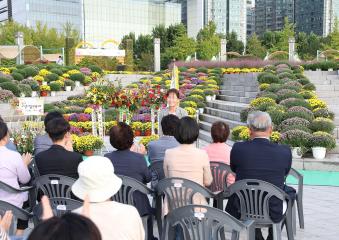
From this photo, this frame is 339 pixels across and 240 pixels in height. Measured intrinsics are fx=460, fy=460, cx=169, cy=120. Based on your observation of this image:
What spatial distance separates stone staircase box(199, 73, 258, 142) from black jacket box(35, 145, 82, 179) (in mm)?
9104

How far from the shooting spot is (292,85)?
49.3 ft

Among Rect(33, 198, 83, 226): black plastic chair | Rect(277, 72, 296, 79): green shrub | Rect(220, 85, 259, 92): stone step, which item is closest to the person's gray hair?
Rect(33, 198, 83, 226): black plastic chair

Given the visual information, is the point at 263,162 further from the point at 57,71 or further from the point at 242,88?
the point at 57,71

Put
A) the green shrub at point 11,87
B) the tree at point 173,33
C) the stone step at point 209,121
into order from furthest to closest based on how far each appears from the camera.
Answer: the tree at point 173,33 → the green shrub at point 11,87 → the stone step at point 209,121

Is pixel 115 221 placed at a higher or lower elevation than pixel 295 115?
higher

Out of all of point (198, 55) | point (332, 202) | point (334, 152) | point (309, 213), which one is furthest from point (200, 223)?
point (198, 55)

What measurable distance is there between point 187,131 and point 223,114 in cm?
1128

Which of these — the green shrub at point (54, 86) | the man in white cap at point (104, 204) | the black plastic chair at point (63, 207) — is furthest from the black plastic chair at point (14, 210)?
the green shrub at point (54, 86)

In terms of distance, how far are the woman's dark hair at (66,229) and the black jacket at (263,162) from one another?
3006 millimetres

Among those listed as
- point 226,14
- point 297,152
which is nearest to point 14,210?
point 297,152

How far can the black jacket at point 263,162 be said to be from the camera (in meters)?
4.32

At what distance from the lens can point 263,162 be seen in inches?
171

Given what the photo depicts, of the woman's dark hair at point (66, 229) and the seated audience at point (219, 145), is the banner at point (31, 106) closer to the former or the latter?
the seated audience at point (219, 145)

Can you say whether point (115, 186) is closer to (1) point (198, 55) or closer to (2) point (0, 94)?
(2) point (0, 94)
